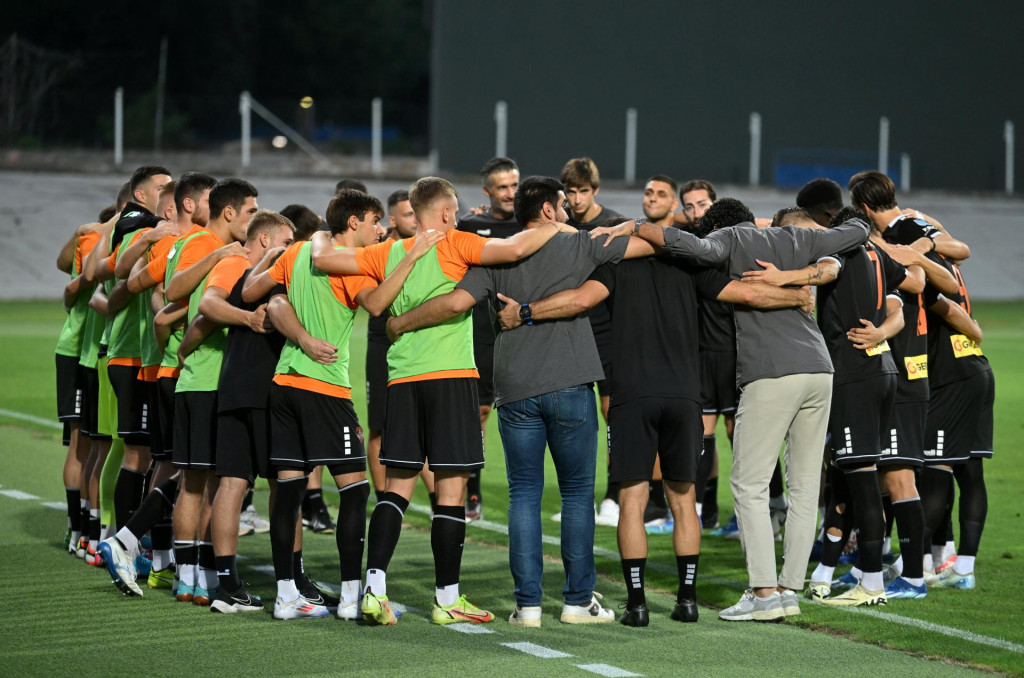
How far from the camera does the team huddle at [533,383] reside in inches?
249

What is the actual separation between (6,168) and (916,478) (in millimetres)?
31066

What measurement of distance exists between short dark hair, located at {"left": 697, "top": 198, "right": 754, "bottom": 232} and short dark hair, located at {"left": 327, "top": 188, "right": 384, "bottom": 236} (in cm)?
164

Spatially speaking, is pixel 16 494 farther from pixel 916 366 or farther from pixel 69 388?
pixel 916 366

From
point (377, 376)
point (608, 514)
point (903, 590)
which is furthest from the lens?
point (377, 376)

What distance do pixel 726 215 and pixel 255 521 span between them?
397cm

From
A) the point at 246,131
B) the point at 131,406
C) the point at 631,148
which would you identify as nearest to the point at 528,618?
the point at 131,406

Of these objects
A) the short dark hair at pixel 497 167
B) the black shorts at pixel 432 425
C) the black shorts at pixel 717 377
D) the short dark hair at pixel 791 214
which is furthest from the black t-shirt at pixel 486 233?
the black shorts at pixel 432 425

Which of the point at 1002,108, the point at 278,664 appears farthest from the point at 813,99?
the point at 278,664

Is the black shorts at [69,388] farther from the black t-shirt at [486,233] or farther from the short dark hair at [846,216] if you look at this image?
the short dark hair at [846,216]

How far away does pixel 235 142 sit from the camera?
37.1m

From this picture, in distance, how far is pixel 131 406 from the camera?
770cm

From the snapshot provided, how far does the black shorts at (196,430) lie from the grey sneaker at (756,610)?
2636mm

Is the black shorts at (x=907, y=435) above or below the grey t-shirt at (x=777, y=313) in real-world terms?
Result: below

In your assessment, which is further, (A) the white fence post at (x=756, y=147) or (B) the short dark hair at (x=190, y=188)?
(A) the white fence post at (x=756, y=147)
